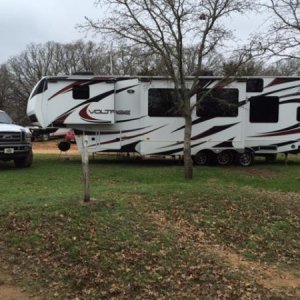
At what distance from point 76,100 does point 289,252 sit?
11055 mm

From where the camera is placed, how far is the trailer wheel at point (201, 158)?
17.1 metres

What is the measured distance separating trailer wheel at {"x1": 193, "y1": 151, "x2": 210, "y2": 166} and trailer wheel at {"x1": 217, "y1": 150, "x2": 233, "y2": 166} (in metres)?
0.40

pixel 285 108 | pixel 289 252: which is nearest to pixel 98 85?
pixel 285 108

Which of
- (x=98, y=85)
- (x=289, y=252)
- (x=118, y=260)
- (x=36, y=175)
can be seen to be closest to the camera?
(x=118, y=260)

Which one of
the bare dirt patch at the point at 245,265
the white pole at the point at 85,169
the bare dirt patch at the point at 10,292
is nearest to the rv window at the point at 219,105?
the white pole at the point at 85,169

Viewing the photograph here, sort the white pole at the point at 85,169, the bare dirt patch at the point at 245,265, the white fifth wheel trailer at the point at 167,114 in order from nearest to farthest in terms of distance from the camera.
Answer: the bare dirt patch at the point at 245,265 < the white pole at the point at 85,169 < the white fifth wheel trailer at the point at 167,114

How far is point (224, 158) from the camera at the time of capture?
1709cm

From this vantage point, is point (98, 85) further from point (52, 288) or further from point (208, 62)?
point (52, 288)

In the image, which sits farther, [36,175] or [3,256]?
[36,175]

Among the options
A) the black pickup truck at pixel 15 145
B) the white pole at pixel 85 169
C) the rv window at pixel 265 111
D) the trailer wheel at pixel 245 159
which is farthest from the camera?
the trailer wheel at pixel 245 159

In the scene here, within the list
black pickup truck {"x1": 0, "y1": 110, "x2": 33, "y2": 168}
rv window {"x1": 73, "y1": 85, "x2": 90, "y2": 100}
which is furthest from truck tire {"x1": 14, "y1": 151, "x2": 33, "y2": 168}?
rv window {"x1": 73, "y1": 85, "x2": 90, "y2": 100}

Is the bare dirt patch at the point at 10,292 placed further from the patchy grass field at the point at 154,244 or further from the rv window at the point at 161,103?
the rv window at the point at 161,103

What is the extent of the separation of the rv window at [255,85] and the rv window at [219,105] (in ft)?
1.49

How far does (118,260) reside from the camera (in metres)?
5.92
